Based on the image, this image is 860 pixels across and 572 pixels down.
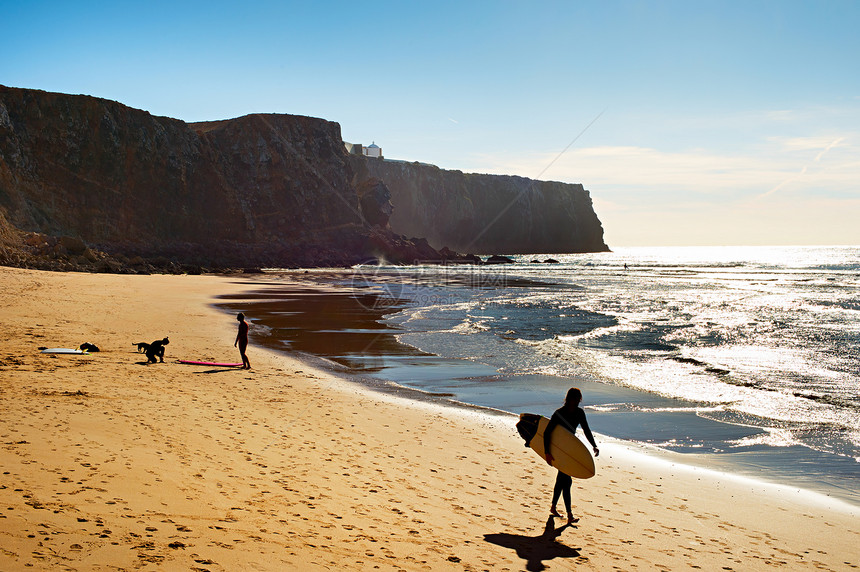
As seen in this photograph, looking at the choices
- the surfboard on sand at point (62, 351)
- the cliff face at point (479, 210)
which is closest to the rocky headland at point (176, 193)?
the surfboard on sand at point (62, 351)

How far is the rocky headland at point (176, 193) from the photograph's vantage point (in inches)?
2421

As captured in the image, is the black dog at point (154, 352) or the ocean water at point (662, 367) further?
the black dog at point (154, 352)

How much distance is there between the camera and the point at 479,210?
182 metres

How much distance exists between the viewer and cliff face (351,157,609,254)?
162 m

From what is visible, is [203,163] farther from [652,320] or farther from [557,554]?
[557,554]

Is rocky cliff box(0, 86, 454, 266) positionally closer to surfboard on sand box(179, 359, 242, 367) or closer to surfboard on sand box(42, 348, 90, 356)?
surfboard on sand box(42, 348, 90, 356)

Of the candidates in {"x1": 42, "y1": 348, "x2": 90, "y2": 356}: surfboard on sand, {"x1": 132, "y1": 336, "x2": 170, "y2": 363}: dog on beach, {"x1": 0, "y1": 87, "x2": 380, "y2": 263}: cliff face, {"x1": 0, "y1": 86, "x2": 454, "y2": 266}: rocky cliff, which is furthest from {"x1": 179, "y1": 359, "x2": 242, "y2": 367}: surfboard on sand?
{"x1": 0, "y1": 87, "x2": 380, "y2": 263}: cliff face

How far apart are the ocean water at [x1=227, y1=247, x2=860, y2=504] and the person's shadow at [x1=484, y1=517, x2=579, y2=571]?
4282 mm

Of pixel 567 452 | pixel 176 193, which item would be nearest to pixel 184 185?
pixel 176 193

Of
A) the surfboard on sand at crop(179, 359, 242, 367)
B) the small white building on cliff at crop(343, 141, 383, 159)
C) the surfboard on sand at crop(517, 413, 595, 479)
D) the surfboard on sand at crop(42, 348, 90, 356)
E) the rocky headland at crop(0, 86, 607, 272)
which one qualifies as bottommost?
the surfboard on sand at crop(179, 359, 242, 367)

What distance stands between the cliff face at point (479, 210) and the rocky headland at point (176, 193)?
39.5 meters

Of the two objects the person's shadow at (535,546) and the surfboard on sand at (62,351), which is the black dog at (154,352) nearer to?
the surfboard on sand at (62,351)

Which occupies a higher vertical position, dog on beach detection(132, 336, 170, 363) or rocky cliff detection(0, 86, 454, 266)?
rocky cliff detection(0, 86, 454, 266)

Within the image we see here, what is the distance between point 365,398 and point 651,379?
7870mm
